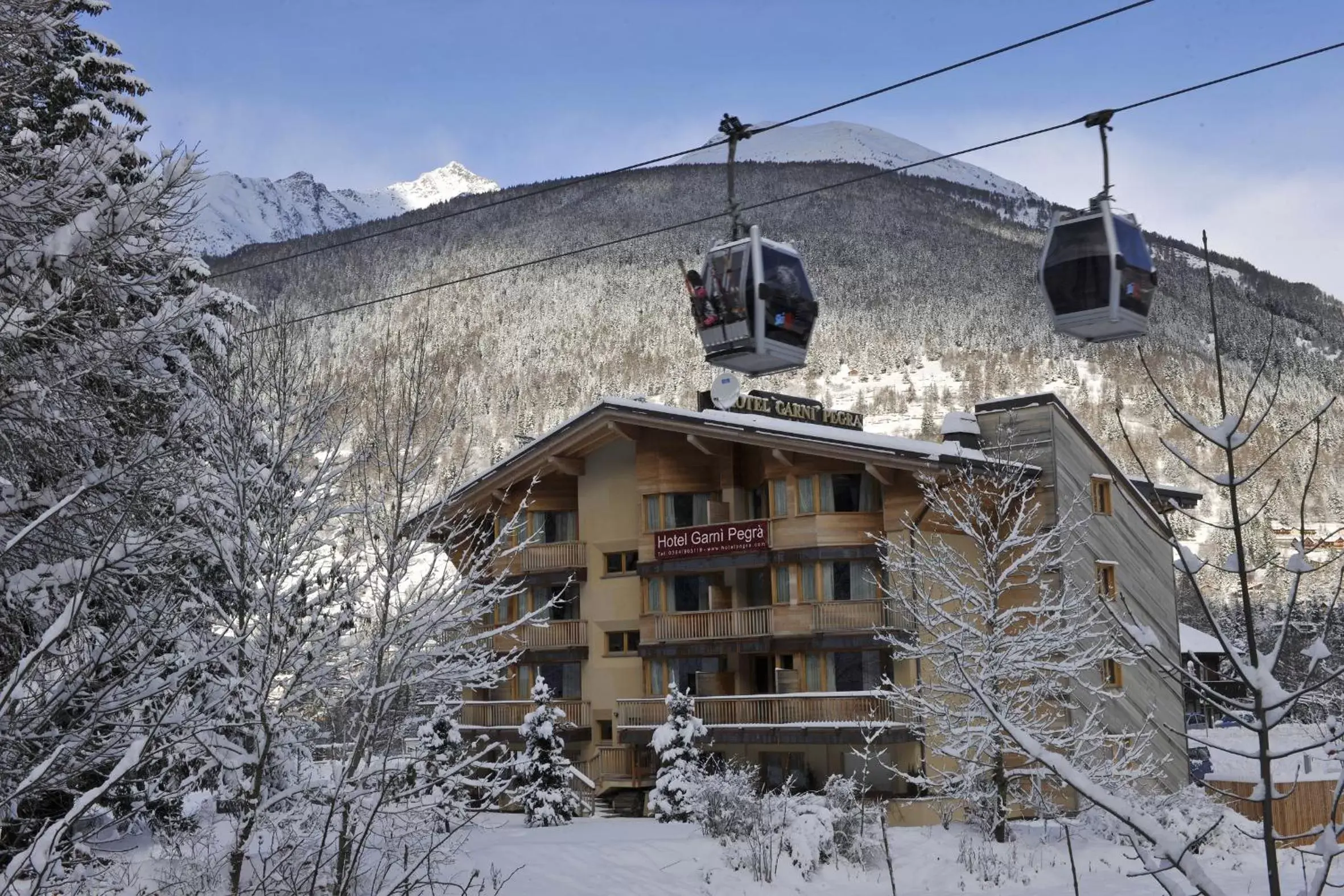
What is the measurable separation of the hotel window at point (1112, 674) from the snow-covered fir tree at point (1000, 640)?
0.71 feet

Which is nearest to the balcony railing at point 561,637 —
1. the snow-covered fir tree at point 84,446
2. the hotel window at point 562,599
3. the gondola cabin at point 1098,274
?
the hotel window at point 562,599

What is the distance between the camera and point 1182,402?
160125 millimetres

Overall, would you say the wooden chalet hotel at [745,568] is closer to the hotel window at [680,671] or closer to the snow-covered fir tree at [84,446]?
the hotel window at [680,671]

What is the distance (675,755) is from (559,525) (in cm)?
1102

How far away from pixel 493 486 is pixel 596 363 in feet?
483

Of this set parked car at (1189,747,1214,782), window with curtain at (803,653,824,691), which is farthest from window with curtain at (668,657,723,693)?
parked car at (1189,747,1214,782)

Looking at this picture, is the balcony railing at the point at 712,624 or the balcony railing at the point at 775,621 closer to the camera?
the balcony railing at the point at 775,621

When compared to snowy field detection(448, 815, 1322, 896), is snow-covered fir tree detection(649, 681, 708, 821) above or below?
above

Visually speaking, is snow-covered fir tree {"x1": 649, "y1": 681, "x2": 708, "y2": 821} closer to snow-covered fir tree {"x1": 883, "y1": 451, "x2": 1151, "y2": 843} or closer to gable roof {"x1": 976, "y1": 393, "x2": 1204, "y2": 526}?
snow-covered fir tree {"x1": 883, "y1": 451, "x2": 1151, "y2": 843}

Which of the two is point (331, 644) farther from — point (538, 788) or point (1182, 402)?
point (1182, 402)

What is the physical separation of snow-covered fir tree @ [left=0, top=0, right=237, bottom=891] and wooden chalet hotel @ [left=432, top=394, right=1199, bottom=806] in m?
16.6

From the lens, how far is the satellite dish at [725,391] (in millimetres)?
36156

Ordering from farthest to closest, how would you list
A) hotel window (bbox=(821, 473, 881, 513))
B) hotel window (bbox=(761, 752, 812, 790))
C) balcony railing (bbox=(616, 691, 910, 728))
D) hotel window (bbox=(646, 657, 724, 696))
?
hotel window (bbox=(646, 657, 724, 696)) < hotel window (bbox=(821, 473, 881, 513)) < hotel window (bbox=(761, 752, 812, 790)) < balcony railing (bbox=(616, 691, 910, 728))

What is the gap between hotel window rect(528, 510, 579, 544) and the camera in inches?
1545
